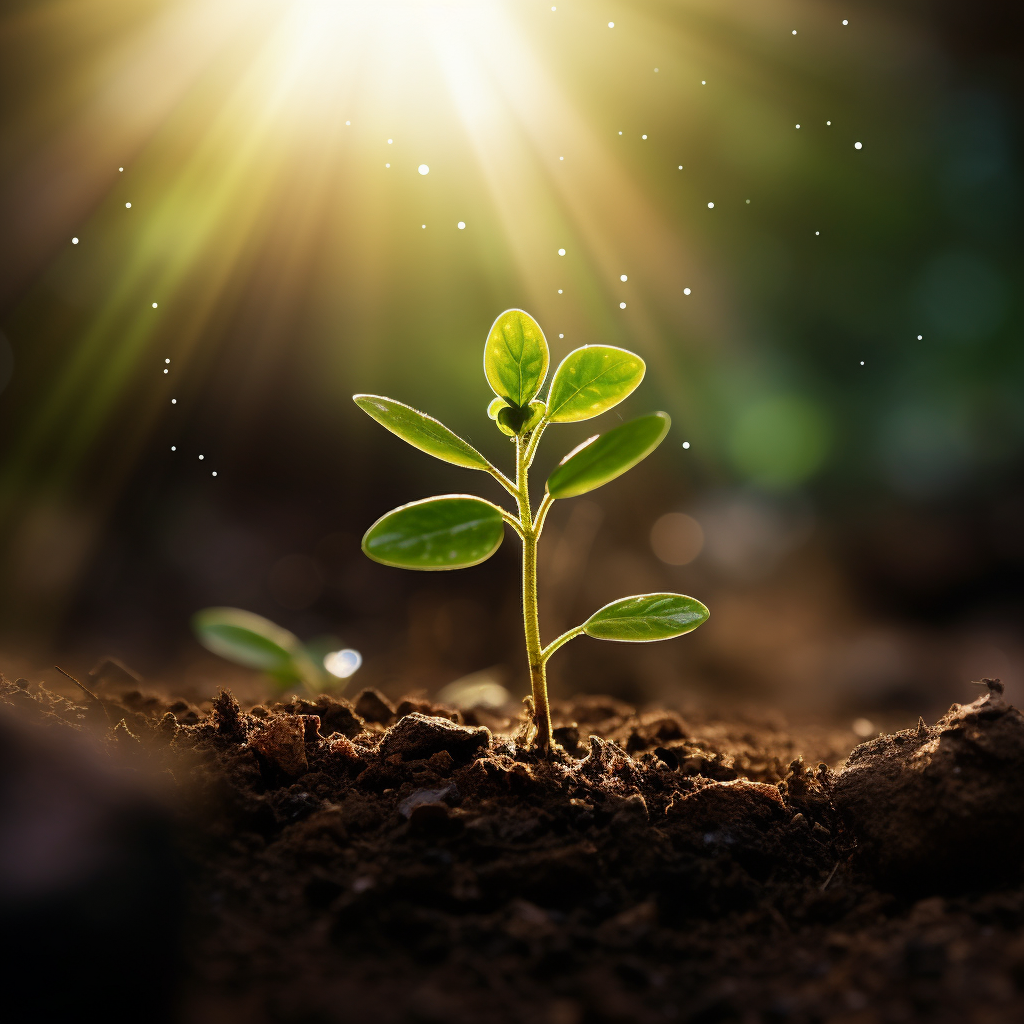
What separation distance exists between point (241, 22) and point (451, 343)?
93 centimetres

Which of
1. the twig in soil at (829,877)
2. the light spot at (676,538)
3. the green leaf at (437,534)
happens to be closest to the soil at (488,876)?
the twig in soil at (829,877)

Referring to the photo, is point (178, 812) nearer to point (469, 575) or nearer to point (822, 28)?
point (469, 575)

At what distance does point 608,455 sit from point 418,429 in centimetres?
23

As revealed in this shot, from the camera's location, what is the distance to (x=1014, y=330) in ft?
8.14

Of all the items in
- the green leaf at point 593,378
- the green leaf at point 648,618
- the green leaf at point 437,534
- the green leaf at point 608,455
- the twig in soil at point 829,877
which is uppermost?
the green leaf at point 593,378

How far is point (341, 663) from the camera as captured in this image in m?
1.49

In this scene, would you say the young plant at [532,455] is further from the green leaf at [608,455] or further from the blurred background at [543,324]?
the blurred background at [543,324]

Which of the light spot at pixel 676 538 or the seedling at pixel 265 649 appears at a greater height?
the light spot at pixel 676 538

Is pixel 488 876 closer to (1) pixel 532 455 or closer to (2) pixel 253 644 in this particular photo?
(1) pixel 532 455

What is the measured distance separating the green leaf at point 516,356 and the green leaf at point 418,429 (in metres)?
0.09

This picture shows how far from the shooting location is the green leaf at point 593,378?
33.6 inches

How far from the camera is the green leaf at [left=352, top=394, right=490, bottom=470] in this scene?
82 cm

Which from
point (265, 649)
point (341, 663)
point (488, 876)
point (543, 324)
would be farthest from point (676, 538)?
point (488, 876)

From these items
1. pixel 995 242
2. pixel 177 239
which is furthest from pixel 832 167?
pixel 177 239
